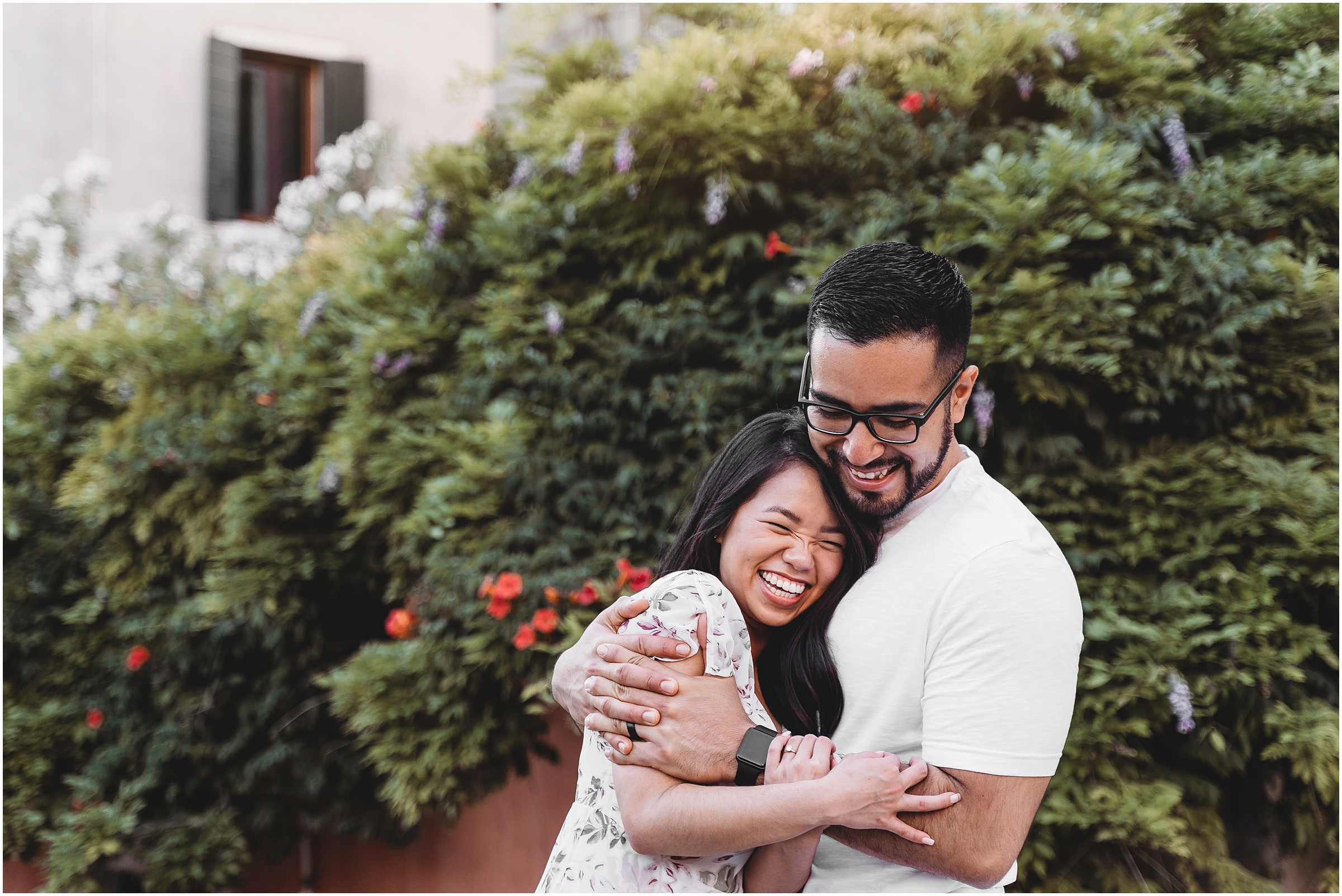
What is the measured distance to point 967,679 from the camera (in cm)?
151

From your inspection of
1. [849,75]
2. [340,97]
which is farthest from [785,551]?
[340,97]

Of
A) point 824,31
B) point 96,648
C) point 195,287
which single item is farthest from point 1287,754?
point 195,287

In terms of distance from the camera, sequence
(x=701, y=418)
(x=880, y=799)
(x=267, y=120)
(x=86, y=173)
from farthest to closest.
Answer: (x=267, y=120) < (x=86, y=173) < (x=701, y=418) < (x=880, y=799)

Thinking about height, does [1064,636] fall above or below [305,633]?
above

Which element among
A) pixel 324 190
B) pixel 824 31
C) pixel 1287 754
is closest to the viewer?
pixel 1287 754

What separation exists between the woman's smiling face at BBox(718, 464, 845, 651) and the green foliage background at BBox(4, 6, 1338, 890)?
52.7 inches

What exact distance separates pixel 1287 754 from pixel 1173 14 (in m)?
2.56

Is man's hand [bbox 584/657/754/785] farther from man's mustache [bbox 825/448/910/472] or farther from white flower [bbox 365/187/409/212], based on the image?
white flower [bbox 365/187/409/212]

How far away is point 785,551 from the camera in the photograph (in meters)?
1.78

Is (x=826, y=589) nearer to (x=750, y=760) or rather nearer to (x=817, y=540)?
(x=817, y=540)

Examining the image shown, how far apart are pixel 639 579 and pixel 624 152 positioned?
64.6 inches

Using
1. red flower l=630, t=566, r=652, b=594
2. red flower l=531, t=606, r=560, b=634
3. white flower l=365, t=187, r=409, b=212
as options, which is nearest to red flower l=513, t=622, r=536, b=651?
red flower l=531, t=606, r=560, b=634

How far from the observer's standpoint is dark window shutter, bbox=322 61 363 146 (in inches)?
346

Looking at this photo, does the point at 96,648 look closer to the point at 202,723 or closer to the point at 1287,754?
the point at 202,723
